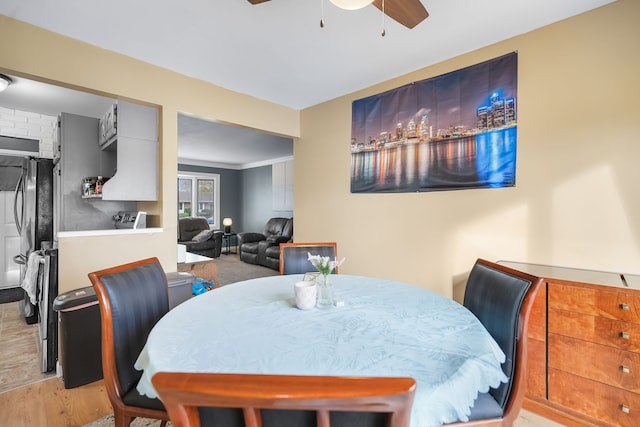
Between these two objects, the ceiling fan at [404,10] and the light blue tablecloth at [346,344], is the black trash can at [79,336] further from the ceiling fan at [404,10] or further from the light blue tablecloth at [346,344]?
the ceiling fan at [404,10]

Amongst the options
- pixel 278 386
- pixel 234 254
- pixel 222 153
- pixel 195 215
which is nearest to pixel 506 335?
pixel 278 386

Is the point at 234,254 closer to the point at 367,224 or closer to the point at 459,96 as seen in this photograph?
the point at 367,224

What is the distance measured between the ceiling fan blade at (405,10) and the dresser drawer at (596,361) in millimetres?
2049

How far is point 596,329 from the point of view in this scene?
5.37ft

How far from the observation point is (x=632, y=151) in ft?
5.94

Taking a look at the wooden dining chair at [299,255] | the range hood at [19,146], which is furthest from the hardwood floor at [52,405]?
the range hood at [19,146]

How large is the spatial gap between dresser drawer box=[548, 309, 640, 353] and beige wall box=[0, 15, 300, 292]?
3.03 meters

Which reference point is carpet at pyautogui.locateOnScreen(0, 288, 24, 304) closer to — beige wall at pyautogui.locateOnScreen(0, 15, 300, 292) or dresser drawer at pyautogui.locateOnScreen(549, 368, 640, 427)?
beige wall at pyautogui.locateOnScreen(0, 15, 300, 292)

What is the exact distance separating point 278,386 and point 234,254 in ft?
Result: 25.6

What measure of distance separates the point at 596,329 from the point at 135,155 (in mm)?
3607

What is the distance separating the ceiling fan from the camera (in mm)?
1555

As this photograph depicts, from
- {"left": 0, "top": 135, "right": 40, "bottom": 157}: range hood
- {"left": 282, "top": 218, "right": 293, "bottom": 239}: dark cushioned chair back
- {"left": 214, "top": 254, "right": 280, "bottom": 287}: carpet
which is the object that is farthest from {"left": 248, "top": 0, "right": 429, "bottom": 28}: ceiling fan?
{"left": 282, "top": 218, "right": 293, "bottom": 239}: dark cushioned chair back

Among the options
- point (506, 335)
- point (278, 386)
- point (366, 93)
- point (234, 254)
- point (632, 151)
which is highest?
point (366, 93)

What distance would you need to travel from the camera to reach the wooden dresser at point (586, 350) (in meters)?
1.54
